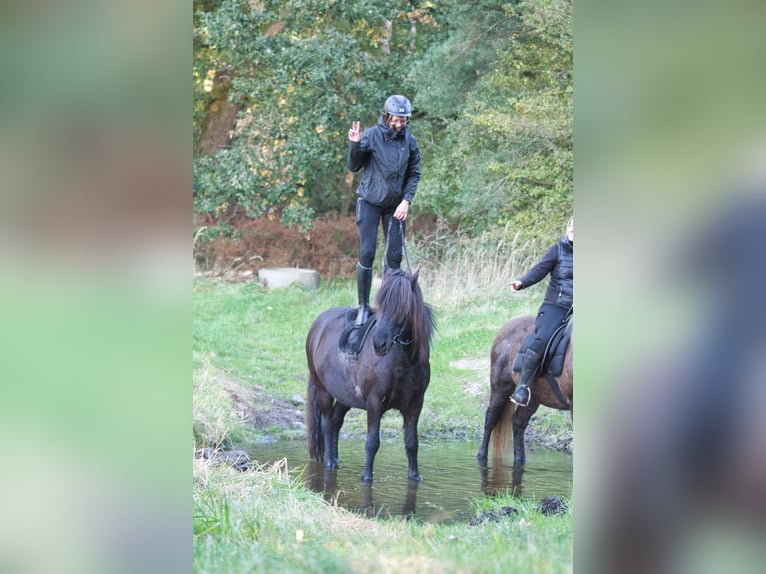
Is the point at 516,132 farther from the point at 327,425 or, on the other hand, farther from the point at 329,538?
the point at 329,538

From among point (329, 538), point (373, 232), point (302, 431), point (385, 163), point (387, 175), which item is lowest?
point (302, 431)

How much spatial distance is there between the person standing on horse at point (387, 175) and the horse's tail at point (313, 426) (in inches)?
67.2

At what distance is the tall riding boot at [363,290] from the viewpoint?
875 cm

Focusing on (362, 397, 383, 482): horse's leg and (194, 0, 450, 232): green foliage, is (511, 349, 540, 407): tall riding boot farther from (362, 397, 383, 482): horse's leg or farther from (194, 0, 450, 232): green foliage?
(194, 0, 450, 232): green foliage

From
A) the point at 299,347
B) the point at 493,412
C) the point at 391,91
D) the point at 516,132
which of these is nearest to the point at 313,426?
the point at 493,412

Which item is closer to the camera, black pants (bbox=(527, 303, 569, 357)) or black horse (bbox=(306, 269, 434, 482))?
black horse (bbox=(306, 269, 434, 482))

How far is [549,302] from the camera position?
28.8 ft

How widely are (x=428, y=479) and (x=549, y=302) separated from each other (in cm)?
204

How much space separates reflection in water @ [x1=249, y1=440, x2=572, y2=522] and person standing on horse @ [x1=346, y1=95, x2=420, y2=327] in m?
1.95

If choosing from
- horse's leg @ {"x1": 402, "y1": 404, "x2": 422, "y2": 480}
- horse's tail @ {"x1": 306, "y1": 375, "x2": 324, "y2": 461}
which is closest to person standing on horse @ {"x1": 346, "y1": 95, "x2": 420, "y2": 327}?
horse's leg @ {"x1": 402, "y1": 404, "x2": 422, "y2": 480}

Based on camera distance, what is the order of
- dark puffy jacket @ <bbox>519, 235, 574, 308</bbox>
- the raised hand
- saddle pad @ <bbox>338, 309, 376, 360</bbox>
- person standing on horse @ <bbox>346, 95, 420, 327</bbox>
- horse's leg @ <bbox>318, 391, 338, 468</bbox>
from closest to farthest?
the raised hand, person standing on horse @ <bbox>346, 95, 420, 327</bbox>, dark puffy jacket @ <bbox>519, 235, 574, 308</bbox>, saddle pad @ <bbox>338, 309, 376, 360</bbox>, horse's leg @ <bbox>318, 391, 338, 468</bbox>

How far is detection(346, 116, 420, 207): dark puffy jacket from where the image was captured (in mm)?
8352
